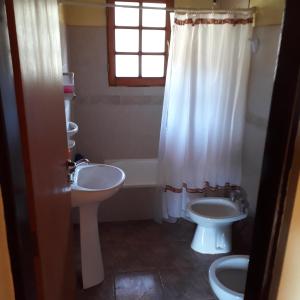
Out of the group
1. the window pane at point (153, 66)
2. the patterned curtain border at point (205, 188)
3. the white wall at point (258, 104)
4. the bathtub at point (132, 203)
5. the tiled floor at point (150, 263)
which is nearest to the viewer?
the tiled floor at point (150, 263)

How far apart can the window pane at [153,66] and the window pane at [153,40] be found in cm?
8

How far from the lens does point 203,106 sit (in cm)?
253

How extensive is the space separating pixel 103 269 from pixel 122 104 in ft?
5.37

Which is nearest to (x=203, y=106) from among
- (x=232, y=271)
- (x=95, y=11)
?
(x=232, y=271)

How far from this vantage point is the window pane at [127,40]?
304 centimetres

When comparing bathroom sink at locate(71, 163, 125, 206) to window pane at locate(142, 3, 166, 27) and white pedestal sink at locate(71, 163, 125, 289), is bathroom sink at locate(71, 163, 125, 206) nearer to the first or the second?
white pedestal sink at locate(71, 163, 125, 289)

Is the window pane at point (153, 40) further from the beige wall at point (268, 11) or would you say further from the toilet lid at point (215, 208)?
the toilet lid at point (215, 208)

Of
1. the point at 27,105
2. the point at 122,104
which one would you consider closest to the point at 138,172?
the point at 122,104

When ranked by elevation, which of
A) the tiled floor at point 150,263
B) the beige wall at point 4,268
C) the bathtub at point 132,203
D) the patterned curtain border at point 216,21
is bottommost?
the tiled floor at point 150,263

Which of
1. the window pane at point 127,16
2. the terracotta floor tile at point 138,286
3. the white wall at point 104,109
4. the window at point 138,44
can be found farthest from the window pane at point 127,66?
the terracotta floor tile at point 138,286

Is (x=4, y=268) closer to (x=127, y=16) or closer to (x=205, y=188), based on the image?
(x=205, y=188)

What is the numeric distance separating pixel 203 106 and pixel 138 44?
Result: 1085mm

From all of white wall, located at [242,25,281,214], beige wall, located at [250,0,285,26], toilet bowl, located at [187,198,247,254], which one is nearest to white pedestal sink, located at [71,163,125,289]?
toilet bowl, located at [187,198,247,254]

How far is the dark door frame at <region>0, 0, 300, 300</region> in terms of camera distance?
0.69m
